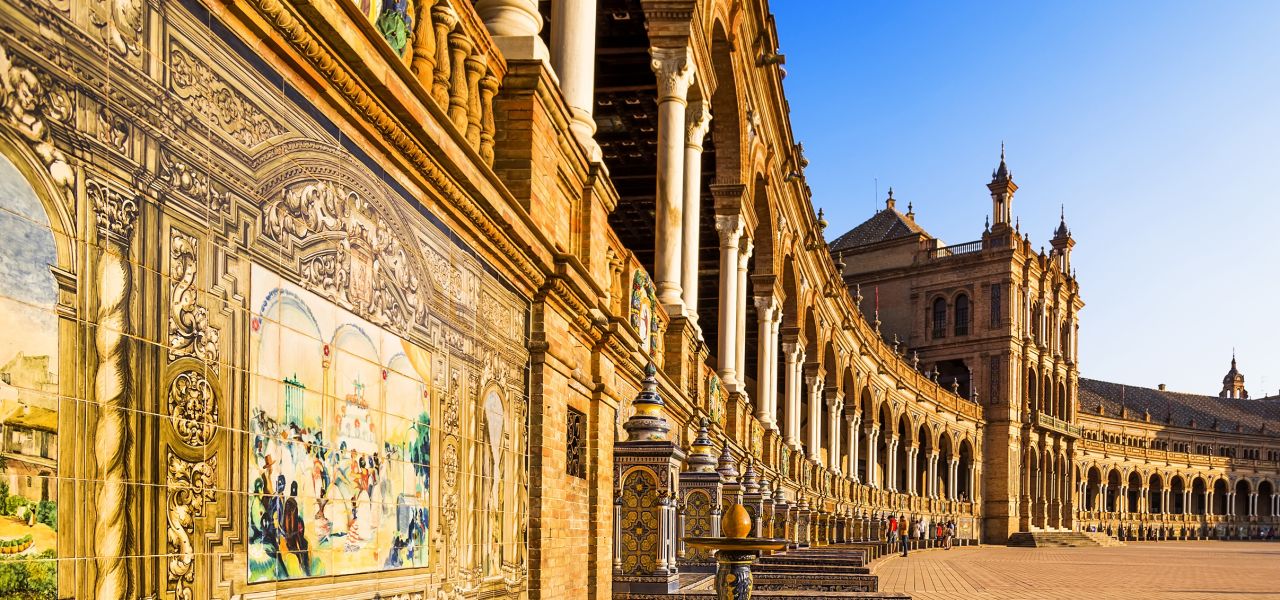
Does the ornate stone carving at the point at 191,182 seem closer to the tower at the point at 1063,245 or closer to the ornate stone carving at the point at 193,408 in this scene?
the ornate stone carving at the point at 193,408

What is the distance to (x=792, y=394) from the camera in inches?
1344

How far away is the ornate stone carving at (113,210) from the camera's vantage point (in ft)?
9.27

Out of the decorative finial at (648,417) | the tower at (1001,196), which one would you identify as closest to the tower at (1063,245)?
the tower at (1001,196)

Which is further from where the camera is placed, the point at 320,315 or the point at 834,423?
the point at 834,423

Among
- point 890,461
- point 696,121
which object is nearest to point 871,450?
point 890,461

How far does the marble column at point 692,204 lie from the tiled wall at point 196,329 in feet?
39.4

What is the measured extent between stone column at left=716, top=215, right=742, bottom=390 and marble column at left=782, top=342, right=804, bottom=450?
1074cm

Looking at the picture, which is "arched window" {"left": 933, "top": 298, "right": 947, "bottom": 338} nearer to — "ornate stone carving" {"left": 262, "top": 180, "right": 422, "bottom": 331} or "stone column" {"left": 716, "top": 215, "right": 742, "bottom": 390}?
"stone column" {"left": 716, "top": 215, "right": 742, "bottom": 390}

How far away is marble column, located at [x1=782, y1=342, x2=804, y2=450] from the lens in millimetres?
33812

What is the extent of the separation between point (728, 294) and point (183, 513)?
785 inches

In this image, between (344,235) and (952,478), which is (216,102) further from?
(952,478)

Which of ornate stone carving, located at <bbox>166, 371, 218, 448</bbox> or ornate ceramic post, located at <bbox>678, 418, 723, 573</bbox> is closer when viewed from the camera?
ornate stone carving, located at <bbox>166, 371, 218, 448</bbox>

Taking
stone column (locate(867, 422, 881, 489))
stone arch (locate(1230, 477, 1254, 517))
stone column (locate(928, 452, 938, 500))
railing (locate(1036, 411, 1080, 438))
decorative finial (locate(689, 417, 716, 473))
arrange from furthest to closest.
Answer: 1. stone arch (locate(1230, 477, 1254, 517))
2. railing (locate(1036, 411, 1080, 438))
3. stone column (locate(928, 452, 938, 500))
4. stone column (locate(867, 422, 881, 489))
5. decorative finial (locate(689, 417, 716, 473))

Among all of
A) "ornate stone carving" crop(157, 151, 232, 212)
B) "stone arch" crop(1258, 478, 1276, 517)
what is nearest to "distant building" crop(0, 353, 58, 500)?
"ornate stone carving" crop(157, 151, 232, 212)
